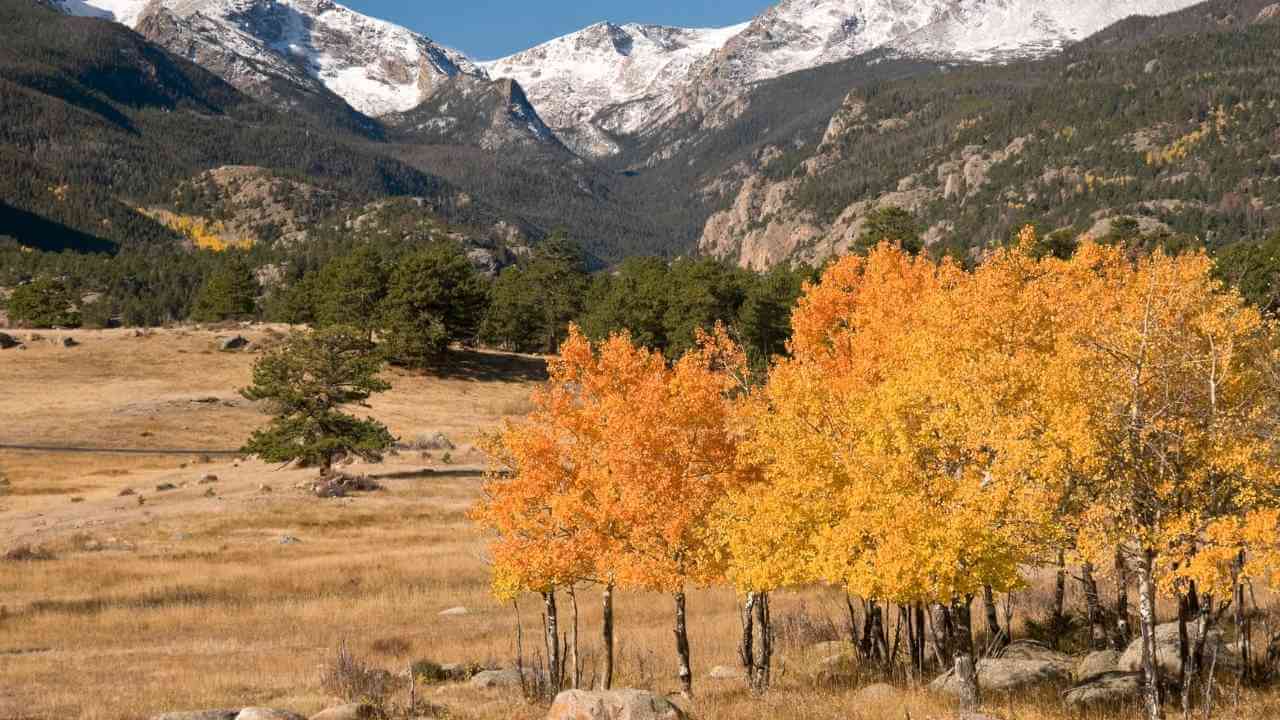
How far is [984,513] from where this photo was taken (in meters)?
20.2

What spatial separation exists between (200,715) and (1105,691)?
2085 centimetres

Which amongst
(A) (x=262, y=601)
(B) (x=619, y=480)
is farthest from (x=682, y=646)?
(A) (x=262, y=601)

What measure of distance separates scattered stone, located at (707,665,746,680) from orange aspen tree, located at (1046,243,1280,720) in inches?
495

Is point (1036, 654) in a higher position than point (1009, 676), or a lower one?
lower

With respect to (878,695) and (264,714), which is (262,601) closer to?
(264,714)

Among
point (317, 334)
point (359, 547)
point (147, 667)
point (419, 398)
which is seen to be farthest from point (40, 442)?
point (147, 667)

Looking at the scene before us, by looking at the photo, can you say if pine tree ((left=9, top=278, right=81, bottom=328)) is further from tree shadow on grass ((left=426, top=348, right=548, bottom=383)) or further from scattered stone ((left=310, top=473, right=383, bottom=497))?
scattered stone ((left=310, top=473, right=383, bottom=497))

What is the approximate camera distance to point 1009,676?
26.3m

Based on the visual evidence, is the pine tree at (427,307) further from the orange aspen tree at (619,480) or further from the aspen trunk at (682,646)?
the aspen trunk at (682,646)

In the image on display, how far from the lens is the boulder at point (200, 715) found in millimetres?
22141

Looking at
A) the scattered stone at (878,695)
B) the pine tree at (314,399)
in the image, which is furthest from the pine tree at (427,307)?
the scattered stone at (878,695)

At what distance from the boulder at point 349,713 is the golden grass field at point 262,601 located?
203cm

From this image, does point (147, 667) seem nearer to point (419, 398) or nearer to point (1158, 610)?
point (1158, 610)

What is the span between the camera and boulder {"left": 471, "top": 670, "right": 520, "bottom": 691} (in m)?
28.0
